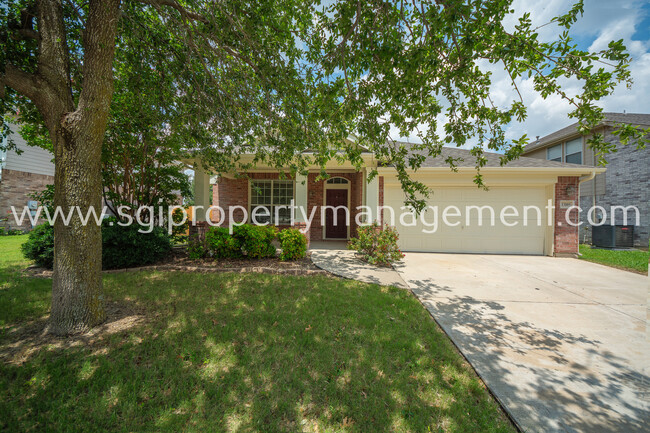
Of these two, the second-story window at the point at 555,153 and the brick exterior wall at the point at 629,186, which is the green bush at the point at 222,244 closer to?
the brick exterior wall at the point at 629,186

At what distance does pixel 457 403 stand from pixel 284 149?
4.30m

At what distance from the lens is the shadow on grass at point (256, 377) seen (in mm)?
1860

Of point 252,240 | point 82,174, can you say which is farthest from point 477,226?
point 82,174

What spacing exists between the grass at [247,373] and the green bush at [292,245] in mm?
2634

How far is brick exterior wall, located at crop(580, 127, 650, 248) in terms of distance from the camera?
11.0 m

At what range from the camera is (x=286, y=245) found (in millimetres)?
6504

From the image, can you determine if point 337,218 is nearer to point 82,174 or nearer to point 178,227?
point 178,227

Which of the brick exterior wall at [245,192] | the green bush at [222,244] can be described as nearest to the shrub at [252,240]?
the green bush at [222,244]

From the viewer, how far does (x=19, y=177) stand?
1160cm

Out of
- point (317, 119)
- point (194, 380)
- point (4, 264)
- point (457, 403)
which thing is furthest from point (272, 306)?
point (4, 264)

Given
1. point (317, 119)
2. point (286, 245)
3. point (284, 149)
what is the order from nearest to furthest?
point (317, 119), point (284, 149), point (286, 245)

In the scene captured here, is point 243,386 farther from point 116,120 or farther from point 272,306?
point 116,120

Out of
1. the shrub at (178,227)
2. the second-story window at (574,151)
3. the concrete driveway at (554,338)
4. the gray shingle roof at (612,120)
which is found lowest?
the concrete driveway at (554,338)

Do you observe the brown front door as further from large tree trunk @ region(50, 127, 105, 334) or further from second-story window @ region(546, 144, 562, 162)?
second-story window @ region(546, 144, 562, 162)
